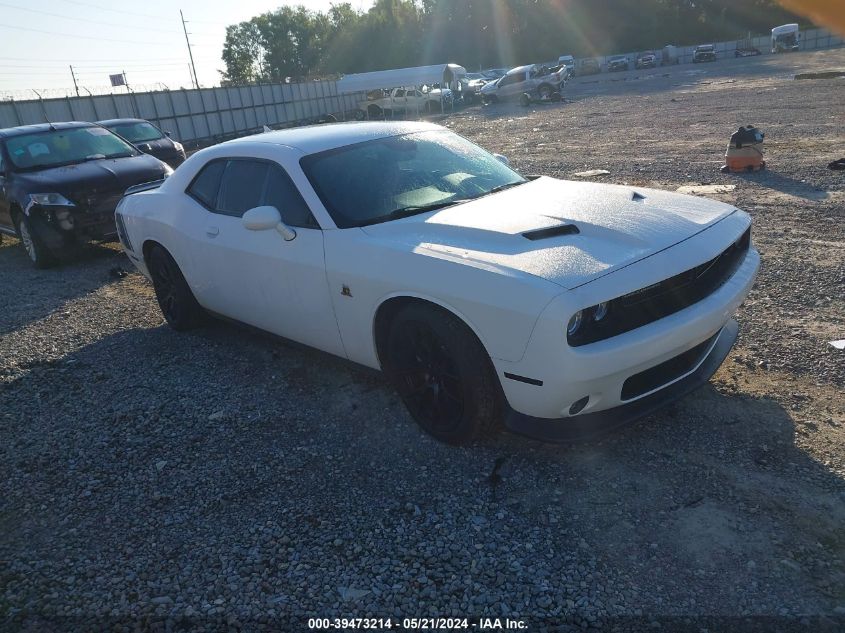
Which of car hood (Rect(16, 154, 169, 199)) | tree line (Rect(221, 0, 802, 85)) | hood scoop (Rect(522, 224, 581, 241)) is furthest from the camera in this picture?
tree line (Rect(221, 0, 802, 85))

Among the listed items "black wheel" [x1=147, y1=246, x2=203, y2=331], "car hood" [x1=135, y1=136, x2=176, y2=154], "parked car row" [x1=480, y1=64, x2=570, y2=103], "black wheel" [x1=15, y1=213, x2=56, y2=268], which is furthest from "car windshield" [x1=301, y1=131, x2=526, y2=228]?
"parked car row" [x1=480, y1=64, x2=570, y2=103]

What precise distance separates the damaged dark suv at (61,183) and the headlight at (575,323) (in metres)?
7.46

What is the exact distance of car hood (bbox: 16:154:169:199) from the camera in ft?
27.2

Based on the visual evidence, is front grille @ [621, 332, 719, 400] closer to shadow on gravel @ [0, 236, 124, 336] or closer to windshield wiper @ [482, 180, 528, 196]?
windshield wiper @ [482, 180, 528, 196]

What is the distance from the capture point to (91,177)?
845 centimetres

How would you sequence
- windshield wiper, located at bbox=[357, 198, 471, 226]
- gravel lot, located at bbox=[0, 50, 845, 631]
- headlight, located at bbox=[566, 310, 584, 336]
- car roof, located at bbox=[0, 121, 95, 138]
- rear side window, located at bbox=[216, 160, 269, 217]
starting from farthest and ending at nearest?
car roof, located at bbox=[0, 121, 95, 138] < rear side window, located at bbox=[216, 160, 269, 217] < windshield wiper, located at bbox=[357, 198, 471, 226] < headlight, located at bbox=[566, 310, 584, 336] < gravel lot, located at bbox=[0, 50, 845, 631]

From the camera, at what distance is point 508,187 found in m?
4.24

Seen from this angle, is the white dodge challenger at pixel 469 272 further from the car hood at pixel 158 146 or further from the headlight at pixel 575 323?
the car hood at pixel 158 146

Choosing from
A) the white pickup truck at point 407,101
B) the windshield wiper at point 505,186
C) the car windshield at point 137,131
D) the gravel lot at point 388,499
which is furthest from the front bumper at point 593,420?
the white pickup truck at point 407,101

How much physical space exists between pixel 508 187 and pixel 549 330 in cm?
179

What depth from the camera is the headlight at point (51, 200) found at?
26.9ft

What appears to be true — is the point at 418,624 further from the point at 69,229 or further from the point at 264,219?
the point at 69,229

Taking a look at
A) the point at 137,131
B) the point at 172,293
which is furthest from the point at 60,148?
the point at 172,293

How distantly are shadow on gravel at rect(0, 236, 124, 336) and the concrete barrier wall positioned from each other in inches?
756
